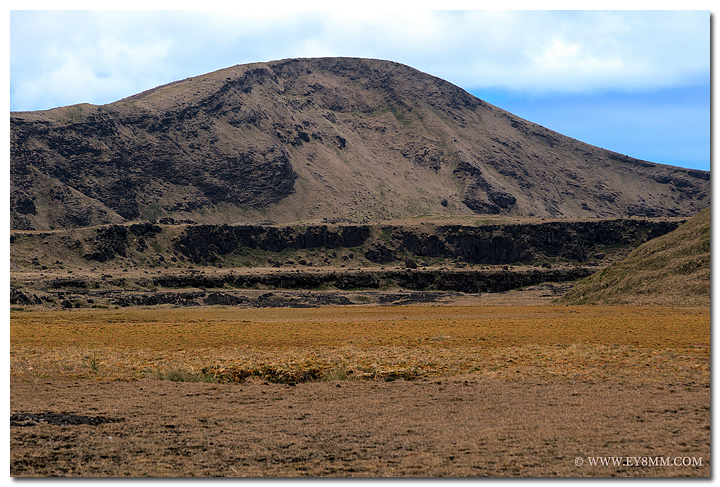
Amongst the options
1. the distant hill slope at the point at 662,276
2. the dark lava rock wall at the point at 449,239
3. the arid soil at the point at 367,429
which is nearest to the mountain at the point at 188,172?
the dark lava rock wall at the point at 449,239

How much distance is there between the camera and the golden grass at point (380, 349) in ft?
84.4

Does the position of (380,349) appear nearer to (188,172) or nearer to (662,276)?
(662,276)

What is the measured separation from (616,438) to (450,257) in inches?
4734

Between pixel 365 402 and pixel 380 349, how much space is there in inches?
461

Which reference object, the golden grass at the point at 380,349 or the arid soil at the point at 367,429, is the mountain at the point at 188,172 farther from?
the arid soil at the point at 367,429

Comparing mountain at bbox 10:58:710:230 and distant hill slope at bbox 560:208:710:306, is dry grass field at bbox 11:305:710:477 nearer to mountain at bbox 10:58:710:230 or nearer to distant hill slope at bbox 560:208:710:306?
distant hill slope at bbox 560:208:710:306

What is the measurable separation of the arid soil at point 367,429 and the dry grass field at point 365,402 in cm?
6

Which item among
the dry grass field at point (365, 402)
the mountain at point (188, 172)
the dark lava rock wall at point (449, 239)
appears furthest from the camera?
the mountain at point (188, 172)

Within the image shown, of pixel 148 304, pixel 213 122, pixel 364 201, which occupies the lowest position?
pixel 148 304

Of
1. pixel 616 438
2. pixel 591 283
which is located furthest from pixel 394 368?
pixel 591 283

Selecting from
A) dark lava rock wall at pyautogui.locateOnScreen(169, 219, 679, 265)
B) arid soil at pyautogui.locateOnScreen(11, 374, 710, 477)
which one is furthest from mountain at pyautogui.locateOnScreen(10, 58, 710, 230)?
arid soil at pyautogui.locateOnScreen(11, 374, 710, 477)

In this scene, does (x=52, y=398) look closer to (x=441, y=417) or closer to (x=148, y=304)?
(x=441, y=417)

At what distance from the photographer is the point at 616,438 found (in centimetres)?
1505

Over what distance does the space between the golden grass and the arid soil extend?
243 cm
